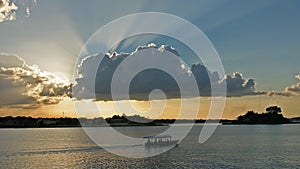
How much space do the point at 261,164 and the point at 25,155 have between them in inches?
2552

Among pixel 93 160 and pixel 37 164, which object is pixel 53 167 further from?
pixel 93 160

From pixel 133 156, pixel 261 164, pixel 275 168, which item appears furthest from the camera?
pixel 133 156

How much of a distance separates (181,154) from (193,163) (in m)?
21.3

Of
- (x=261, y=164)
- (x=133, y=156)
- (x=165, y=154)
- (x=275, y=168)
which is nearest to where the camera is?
(x=275, y=168)

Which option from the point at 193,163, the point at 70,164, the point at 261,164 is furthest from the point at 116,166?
the point at 261,164

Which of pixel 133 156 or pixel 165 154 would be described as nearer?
pixel 133 156

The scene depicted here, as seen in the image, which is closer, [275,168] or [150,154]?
[275,168]

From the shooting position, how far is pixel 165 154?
11575 cm

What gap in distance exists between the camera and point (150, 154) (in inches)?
4528

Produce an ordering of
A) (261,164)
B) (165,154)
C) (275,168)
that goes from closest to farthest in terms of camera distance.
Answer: (275,168) → (261,164) → (165,154)

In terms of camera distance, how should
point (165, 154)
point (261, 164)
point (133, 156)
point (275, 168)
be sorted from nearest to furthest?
point (275, 168)
point (261, 164)
point (133, 156)
point (165, 154)

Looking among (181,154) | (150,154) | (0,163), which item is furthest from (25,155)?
(181,154)

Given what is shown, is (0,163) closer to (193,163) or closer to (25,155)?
(25,155)

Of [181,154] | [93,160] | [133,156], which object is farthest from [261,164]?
[93,160]
